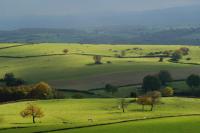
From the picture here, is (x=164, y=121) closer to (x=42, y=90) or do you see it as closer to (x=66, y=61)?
(x=42, y=90)

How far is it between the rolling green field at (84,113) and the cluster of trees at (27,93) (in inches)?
682

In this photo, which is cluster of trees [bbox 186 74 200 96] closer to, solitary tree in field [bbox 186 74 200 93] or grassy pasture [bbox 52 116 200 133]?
solitary tree in field [bbox 186 74 200 93]

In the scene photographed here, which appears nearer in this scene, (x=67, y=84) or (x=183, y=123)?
(x=183, y=123)

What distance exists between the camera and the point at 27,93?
118 meters

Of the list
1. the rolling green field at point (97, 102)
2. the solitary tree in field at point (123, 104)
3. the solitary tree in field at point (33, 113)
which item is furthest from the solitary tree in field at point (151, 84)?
the solitary tree in field at point (33, 113)

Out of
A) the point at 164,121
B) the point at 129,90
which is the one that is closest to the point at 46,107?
the point at 164,121

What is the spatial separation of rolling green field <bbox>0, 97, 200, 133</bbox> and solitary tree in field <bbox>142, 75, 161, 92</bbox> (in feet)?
90.9

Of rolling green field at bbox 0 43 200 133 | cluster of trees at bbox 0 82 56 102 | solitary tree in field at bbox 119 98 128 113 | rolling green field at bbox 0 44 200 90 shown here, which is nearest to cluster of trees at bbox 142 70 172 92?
rolling green field at bbox 0 43 200 133

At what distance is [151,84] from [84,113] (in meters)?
45.9

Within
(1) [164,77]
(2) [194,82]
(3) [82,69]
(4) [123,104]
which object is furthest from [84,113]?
(3) [82,69]

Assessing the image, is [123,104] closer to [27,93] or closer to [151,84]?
[27,93]

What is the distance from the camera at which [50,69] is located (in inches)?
6580

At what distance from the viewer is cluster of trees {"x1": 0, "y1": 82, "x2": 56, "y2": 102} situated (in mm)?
117562

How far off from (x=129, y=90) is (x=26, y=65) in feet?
185
